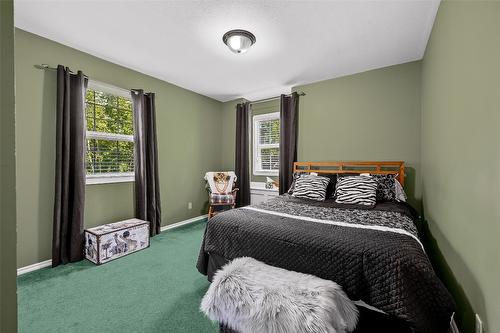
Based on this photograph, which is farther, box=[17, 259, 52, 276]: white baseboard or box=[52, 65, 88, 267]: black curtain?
box=[52, 65, 88, 267]: black curtain

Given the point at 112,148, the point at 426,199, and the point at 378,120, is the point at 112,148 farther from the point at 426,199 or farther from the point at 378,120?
the point at 426,199

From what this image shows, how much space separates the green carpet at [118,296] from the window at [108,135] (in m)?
1.10

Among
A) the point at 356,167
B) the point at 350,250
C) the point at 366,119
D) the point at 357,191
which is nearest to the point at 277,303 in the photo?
the point at 350,250

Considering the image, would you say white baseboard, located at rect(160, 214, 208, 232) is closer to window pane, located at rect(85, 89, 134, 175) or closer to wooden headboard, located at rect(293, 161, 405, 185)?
window pane, located at rect(85, 89, 134, 175)

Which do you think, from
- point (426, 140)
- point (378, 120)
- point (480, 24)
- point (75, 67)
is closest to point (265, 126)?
point (378, 120)

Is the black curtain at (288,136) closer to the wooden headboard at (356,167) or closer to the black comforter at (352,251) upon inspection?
the wooden headboard at (356,167)

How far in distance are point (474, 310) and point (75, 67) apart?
3942 mm

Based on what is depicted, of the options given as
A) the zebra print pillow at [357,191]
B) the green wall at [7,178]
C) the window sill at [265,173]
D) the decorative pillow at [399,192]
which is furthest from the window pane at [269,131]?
the green wall at [7,178]

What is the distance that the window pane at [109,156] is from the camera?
279cm

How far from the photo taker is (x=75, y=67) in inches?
99.7

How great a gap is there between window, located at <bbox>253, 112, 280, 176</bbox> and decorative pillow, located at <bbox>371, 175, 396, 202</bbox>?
1817mm

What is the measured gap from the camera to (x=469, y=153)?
125 cm

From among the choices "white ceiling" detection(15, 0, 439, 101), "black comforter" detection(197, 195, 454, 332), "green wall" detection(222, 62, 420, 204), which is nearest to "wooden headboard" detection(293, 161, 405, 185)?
"green wall" detection(222, 62, 420, 204)

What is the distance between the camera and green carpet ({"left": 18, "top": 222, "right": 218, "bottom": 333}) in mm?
1491
